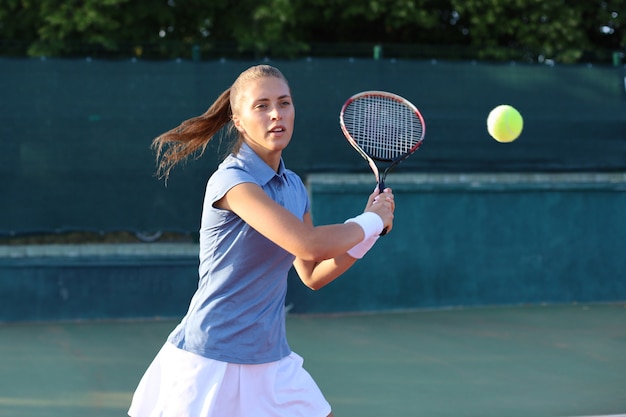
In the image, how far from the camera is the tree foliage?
1019 centimetres

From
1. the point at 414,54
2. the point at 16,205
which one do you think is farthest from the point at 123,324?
the point at 414,54

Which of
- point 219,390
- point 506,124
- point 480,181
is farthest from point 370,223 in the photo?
point 480,181

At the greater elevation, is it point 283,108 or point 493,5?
point 493,5

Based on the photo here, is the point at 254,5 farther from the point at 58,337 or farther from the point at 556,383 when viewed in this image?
the point at 556,383

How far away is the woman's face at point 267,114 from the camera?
8.75ft

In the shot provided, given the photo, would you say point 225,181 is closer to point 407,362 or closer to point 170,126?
point 407,362

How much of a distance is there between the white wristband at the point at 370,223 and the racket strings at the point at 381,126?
3.89 ft

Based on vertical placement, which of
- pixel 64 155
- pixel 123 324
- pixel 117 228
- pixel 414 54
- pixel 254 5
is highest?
pixel 254 5

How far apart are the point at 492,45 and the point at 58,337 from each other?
6144 mm

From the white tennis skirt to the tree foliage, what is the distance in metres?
7.31

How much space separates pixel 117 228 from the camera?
7840 millimetres

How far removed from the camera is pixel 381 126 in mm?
4027

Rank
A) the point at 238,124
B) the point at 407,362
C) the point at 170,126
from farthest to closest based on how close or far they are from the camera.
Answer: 1. the point at 170,126
2. the point at 407,362
3. the point at 238,124

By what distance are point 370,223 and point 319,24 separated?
9.29 meters
